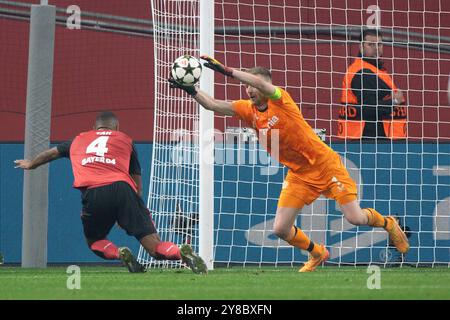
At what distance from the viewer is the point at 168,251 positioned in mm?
10688

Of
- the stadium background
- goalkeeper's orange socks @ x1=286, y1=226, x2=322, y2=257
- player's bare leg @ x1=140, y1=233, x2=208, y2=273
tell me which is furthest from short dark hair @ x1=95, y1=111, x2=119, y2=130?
the stadium background

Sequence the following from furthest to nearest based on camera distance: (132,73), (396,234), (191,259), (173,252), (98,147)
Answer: (132,73) < (396,234) < (98,147) < (173,252) < (191,259)

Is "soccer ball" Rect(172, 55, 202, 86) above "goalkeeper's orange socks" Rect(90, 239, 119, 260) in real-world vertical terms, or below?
above

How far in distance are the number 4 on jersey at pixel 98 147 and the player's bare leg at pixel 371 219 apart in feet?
7.79

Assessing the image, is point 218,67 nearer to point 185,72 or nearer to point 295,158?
point 185,72

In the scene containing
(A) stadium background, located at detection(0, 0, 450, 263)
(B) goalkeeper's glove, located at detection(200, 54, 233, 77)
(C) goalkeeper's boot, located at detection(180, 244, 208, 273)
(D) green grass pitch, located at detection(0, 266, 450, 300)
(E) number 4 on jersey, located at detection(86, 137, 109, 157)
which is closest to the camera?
(D) green grass pitch, located at detection(0, 266, 450, 300)

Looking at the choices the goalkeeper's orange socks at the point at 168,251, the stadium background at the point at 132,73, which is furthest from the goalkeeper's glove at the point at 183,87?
A: the stadium background at the point at 132,73

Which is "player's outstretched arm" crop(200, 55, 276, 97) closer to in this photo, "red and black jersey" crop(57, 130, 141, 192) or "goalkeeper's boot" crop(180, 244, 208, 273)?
"red and black jersey" crop(57, 130, 141, 192)

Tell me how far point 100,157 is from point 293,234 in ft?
6.71

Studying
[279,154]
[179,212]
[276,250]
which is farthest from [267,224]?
[279,154]

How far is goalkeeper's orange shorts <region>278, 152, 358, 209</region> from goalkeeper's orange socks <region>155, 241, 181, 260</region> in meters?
1.28

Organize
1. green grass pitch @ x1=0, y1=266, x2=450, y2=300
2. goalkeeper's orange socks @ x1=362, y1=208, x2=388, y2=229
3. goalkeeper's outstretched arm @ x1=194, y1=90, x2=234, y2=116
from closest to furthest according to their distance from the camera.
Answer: green grass pitch @ x1=0, y1=266, x2=450, y2=300
goalkeeper's outstretched arm @ x1=194, y1=90, x2=234, y2=116
goalkeeper's orange socks @ x1=362, y1=208, x2=388, y2=229

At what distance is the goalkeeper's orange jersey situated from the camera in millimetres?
10977

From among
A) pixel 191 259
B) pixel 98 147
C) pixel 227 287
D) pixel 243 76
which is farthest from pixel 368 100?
pixel 227 287
